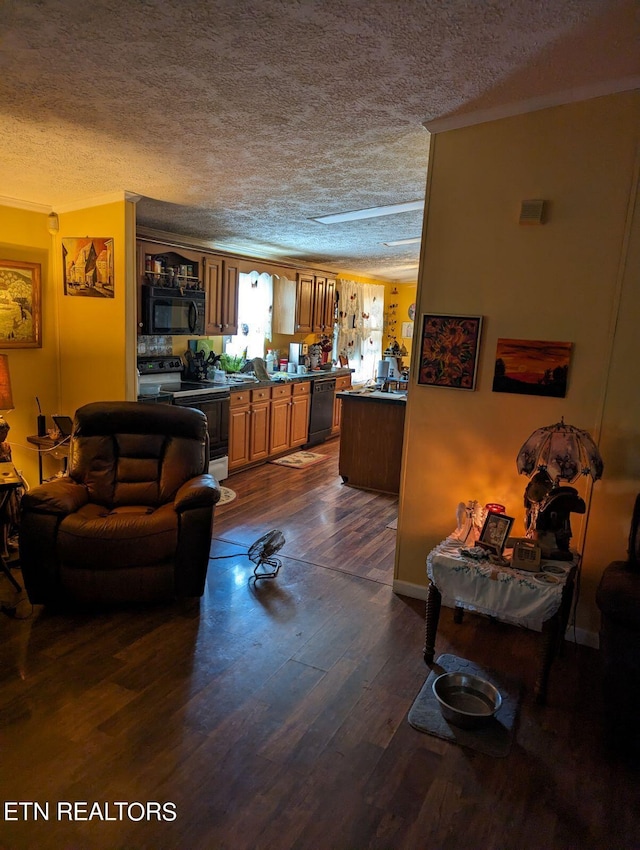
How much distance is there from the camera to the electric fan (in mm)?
3383

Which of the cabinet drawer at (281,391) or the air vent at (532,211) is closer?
the air vent at (532,211)

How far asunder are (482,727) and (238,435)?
381 cm

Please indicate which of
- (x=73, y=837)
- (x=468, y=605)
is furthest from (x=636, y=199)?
(x=73, y=837)

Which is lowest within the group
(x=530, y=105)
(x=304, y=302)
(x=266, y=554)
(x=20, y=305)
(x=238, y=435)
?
(x=266, y=554)

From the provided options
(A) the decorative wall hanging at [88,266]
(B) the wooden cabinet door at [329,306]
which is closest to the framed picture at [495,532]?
(A) the decorative wall hanging at [88,266]

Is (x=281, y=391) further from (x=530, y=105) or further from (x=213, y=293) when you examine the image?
(x=530, y=105)

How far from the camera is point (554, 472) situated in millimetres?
2475

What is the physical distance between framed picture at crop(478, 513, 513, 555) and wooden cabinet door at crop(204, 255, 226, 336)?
3857mm

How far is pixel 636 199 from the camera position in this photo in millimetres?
2369

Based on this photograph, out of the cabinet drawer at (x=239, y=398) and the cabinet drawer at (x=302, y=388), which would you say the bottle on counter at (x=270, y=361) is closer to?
the cabinet drawer at (x=302, y=388)

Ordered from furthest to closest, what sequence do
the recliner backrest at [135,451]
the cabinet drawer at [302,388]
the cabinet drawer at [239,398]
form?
the cabinet drawer at [302,388]
the cabinet drawer at [239,398]
the recliner backrest at [135,451]

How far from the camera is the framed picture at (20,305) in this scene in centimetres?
407

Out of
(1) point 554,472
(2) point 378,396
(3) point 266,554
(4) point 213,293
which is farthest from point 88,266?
(1) point 554,472

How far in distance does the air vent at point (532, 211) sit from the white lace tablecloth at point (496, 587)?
1.63 metres
